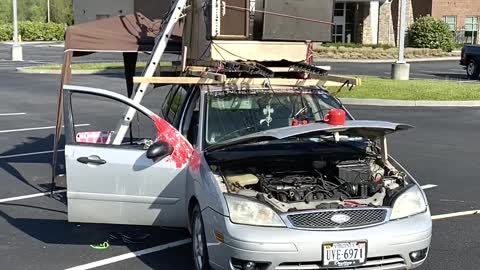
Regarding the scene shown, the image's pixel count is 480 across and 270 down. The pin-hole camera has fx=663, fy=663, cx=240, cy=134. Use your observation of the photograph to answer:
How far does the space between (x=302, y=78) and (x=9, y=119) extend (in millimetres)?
10334

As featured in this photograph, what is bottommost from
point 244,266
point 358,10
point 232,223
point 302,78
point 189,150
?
point 244,266

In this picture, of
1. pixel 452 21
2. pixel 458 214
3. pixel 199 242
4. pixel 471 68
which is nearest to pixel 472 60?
pixel 471 68

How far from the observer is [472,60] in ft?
94.3

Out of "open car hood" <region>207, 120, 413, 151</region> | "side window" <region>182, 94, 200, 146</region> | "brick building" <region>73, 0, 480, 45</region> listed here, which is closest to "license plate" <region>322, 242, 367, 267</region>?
"open car hood" <region>207, 120, 413, 151</region>

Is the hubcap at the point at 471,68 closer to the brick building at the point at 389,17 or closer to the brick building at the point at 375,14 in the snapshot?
the brick building at the point at 389,17

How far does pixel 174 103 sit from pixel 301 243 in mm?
3137

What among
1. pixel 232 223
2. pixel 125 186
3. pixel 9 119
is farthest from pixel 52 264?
pixel 9 119

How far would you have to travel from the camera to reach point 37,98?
19.9 meters

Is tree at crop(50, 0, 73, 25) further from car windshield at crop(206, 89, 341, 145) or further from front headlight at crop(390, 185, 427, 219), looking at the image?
front headlight at crop(390, 185, 427, 219)

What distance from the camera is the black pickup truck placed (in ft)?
93.7

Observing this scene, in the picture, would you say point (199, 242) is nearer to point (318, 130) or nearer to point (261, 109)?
point (318, 130)

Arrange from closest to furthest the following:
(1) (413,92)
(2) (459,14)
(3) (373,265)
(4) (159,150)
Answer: (3) (373,265) → (4) (159,150) → (1) (413,92) → (2) (459,14)

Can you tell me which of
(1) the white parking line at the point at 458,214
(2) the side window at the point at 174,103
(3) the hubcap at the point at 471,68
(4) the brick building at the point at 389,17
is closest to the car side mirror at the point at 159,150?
(2) the side window at the point at 174,103

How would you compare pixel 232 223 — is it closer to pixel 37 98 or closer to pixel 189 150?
pixel 189 150
